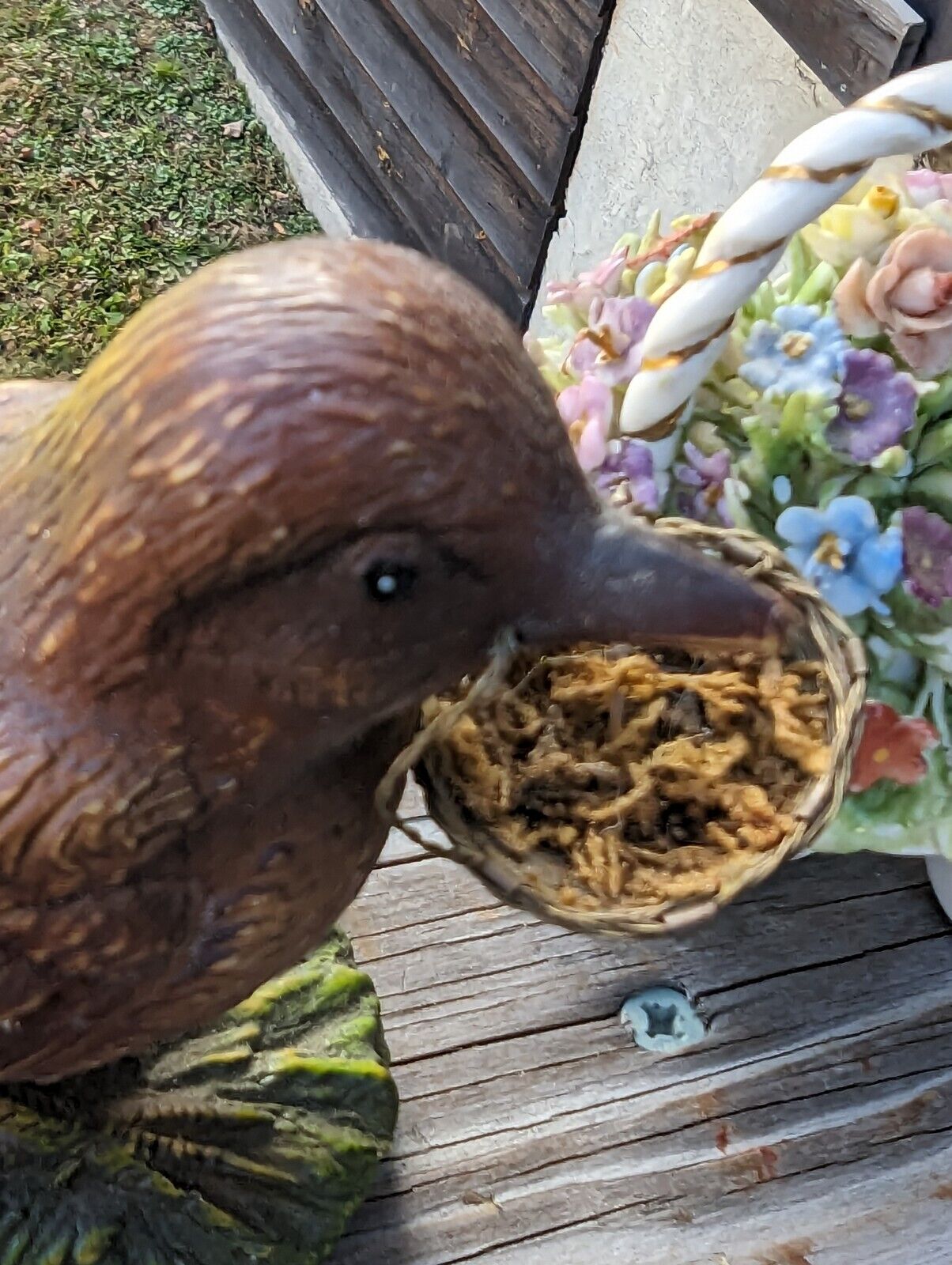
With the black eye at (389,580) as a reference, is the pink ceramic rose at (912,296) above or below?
below

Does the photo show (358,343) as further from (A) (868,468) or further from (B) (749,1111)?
(B) (749,1111)

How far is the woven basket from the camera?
0.55 meters

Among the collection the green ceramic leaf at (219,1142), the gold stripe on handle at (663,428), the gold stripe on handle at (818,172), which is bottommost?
the green ceramic leaf at (219,1142)

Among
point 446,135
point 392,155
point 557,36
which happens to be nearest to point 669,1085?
point 557,36

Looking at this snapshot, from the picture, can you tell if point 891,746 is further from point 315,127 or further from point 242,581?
point 315,127

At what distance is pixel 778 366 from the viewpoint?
0.71 m

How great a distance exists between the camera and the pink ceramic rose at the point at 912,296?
665 mm

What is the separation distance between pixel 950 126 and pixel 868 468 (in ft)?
0.69

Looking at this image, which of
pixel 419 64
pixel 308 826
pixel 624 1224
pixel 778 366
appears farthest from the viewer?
pixel 419 64

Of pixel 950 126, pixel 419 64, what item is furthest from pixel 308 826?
pixel 419 64

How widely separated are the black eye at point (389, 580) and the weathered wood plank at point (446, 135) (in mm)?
1136

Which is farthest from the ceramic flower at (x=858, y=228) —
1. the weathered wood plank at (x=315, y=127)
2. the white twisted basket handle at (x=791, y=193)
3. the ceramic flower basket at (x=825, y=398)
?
the weathered wood plank at (x=315, y=127)

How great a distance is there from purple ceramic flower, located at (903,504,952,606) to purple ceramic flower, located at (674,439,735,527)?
107 millimetres

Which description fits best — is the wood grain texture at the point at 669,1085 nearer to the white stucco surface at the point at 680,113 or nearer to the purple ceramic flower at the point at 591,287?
the purple ceramic flower at the point at 591,287
